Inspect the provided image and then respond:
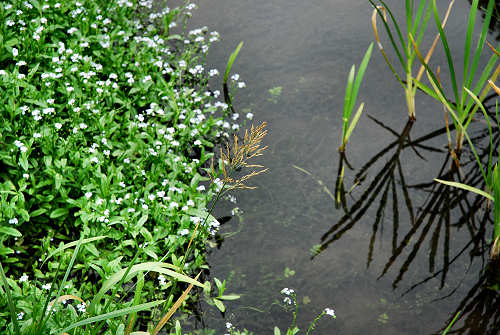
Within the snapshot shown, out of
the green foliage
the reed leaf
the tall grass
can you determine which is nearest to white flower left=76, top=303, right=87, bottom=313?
the reed leaf

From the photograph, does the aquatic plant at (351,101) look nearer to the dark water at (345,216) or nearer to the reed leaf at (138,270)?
the dark water at (345,216)

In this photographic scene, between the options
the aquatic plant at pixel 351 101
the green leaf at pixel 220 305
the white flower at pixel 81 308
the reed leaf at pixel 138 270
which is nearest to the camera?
the reed leaf at pixel 138 270

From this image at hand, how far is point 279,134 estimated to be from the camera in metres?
3.89

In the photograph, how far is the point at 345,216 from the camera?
341cm

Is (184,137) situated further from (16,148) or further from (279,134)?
Result: (16,148)

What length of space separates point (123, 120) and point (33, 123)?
0.64 meters

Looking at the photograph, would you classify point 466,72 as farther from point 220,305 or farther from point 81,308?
point 81,308

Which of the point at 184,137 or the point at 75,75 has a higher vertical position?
the point at 75,75

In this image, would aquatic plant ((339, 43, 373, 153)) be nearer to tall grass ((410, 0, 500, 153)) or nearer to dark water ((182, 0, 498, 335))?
dark water ((182, 0, 498, 335))

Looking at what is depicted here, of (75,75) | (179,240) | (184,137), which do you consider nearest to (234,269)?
(179,240)

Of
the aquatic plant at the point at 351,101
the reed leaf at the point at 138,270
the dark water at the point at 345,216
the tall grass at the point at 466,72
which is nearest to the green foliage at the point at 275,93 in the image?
the dark water at the point at 345,216

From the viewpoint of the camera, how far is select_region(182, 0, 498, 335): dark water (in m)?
2.92

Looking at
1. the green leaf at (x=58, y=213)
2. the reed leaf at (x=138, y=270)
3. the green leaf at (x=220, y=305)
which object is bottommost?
the green leaf at (x=220, y=305)

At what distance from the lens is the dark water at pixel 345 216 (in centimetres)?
292
